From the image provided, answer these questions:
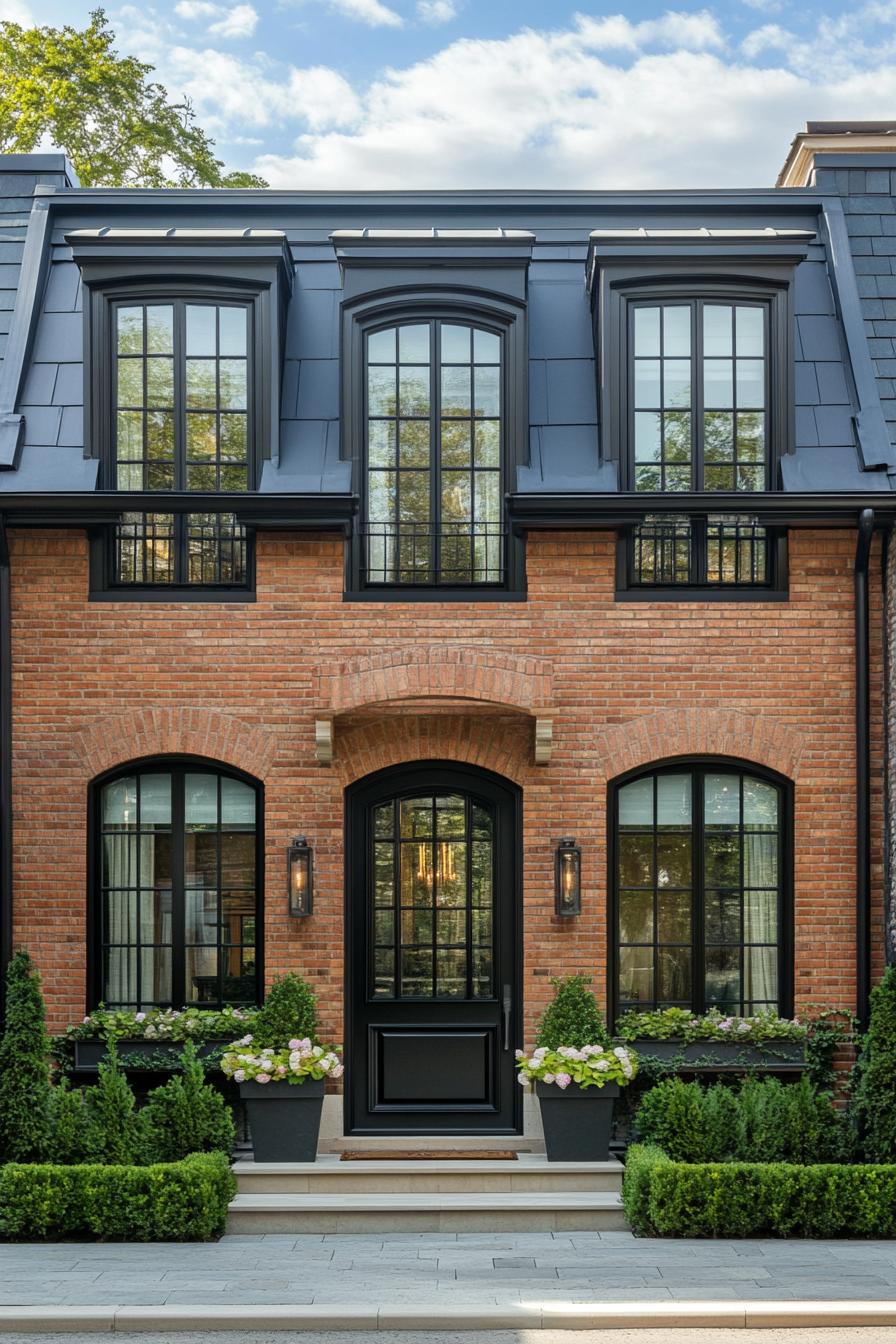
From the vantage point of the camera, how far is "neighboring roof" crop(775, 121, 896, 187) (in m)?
12.4

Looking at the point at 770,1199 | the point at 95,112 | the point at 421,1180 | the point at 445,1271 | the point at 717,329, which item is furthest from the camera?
the point at 95,112

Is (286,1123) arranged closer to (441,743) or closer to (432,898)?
(432,898)

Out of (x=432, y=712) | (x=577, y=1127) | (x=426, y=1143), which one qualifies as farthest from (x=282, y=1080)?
(x=432, y=712)

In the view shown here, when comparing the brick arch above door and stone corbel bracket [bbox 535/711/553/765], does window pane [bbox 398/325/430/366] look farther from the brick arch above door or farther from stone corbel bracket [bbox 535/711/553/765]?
stone corbel bracket [bbox 535/711/553/765]

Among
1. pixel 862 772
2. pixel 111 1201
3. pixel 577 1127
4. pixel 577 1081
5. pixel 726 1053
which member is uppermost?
pixel 862 772

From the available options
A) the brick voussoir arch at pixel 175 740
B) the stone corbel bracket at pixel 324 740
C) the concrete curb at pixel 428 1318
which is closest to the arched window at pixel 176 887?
the brick voussoir arch at pixel 175 740

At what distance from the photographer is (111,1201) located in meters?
8.95

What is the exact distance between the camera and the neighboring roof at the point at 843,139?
1241cm

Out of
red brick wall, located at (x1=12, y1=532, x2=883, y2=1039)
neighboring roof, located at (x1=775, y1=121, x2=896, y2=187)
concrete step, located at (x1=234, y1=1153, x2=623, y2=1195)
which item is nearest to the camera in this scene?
concrete step, located at (x1=234, y1=1153, x2=623, y2=1195)

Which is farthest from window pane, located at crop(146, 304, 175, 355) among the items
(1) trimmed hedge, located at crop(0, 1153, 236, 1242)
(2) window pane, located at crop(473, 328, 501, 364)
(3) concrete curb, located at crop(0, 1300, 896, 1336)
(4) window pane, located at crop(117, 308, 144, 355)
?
(3) concrete curb, located at crop(0, 1300, 896, 1336)

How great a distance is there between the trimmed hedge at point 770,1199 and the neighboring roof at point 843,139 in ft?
29.5

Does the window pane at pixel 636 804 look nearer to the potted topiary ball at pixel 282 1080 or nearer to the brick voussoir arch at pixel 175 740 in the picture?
the brick voussoir arch at pixel 175 740

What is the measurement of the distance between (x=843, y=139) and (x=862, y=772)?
6.24 meters

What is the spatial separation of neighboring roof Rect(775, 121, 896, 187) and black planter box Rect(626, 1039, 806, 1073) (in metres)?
8.06
